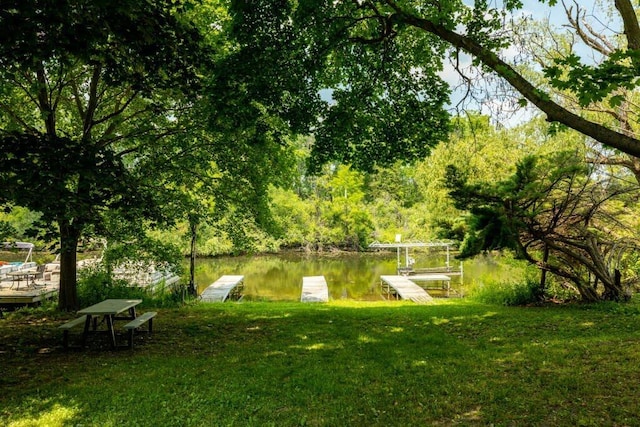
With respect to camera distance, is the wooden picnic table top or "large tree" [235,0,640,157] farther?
the wooden picnic table top

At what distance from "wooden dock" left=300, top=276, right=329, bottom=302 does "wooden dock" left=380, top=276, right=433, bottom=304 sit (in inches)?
113

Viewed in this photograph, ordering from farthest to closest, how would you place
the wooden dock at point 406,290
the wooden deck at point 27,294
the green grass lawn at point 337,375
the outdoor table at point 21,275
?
the wooden dock at point 406,290 < the outdoor table at point 21,275 < the wooden deck at point 27,294 < the green grass lawn at point 337,375

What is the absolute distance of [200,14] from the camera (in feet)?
30.3

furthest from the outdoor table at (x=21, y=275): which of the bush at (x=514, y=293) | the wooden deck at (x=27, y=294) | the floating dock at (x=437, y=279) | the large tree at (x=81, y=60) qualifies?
the floating dock at (x=437, y=279)

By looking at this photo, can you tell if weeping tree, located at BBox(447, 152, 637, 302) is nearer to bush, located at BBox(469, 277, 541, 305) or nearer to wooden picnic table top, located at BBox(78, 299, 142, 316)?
bush, located at BBox(469, 277, 541, 305)

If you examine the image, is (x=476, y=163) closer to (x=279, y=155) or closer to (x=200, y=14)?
(x=279, y=155)

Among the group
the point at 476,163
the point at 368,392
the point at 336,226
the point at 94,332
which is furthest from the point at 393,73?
the point at 336,226

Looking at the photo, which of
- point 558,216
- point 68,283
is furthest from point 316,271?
point 558,216

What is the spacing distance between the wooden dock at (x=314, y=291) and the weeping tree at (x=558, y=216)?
23.5 feet

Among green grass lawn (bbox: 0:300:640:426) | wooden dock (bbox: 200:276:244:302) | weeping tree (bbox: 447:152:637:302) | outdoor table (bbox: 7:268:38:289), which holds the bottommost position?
wooden dock (bbox: 200:276:244:302)

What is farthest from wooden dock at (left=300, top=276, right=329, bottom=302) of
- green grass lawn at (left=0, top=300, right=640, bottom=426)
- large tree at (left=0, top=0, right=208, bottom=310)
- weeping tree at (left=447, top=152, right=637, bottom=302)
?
large tree at (left=0, top=0, right=208, bottom=310)

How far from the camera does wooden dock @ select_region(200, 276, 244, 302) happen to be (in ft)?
48.9

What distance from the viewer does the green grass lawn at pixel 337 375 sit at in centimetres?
374

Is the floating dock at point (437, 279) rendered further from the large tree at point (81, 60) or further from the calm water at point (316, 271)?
the large tree at point (81, 60)
